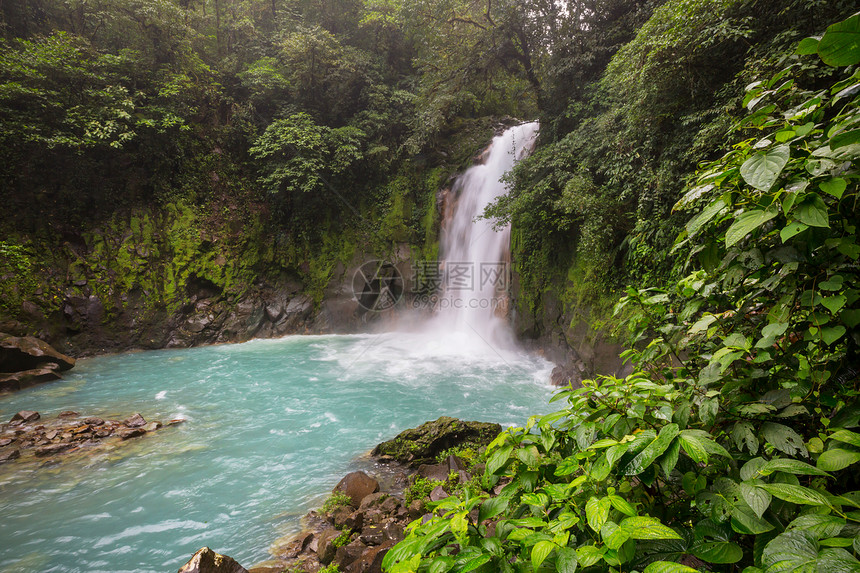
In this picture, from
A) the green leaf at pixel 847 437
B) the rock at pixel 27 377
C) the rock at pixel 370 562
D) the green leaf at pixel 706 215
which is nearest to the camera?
the green leaf at pixel 847 437

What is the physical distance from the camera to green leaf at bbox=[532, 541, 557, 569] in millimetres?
893

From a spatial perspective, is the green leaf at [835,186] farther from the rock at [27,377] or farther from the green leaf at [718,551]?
the rock at [27,377]

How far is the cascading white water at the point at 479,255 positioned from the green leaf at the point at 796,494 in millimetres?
9142

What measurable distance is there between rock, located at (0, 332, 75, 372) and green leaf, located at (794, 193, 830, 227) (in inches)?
453

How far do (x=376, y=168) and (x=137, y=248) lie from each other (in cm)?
790

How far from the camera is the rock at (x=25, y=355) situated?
7289 millimetres

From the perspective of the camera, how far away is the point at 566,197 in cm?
641

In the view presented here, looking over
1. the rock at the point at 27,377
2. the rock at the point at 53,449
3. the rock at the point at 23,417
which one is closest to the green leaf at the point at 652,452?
the rock at the point at 53,449

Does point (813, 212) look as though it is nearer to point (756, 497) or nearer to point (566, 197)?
point (756, 497)

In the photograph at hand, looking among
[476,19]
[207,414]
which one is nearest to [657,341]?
[207,414]

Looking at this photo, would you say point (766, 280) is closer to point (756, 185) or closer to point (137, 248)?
point (756, 185)

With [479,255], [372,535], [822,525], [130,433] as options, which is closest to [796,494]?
[822,525]

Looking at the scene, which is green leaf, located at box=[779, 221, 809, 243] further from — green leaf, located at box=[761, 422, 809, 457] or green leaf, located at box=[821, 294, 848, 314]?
green leaf, located at box=[761, 422, 809, 457]

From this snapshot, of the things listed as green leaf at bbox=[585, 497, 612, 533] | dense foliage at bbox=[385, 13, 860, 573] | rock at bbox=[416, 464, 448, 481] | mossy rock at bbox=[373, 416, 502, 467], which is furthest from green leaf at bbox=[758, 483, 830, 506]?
mossy rock at bbox=[373, 416, 502, 467]
